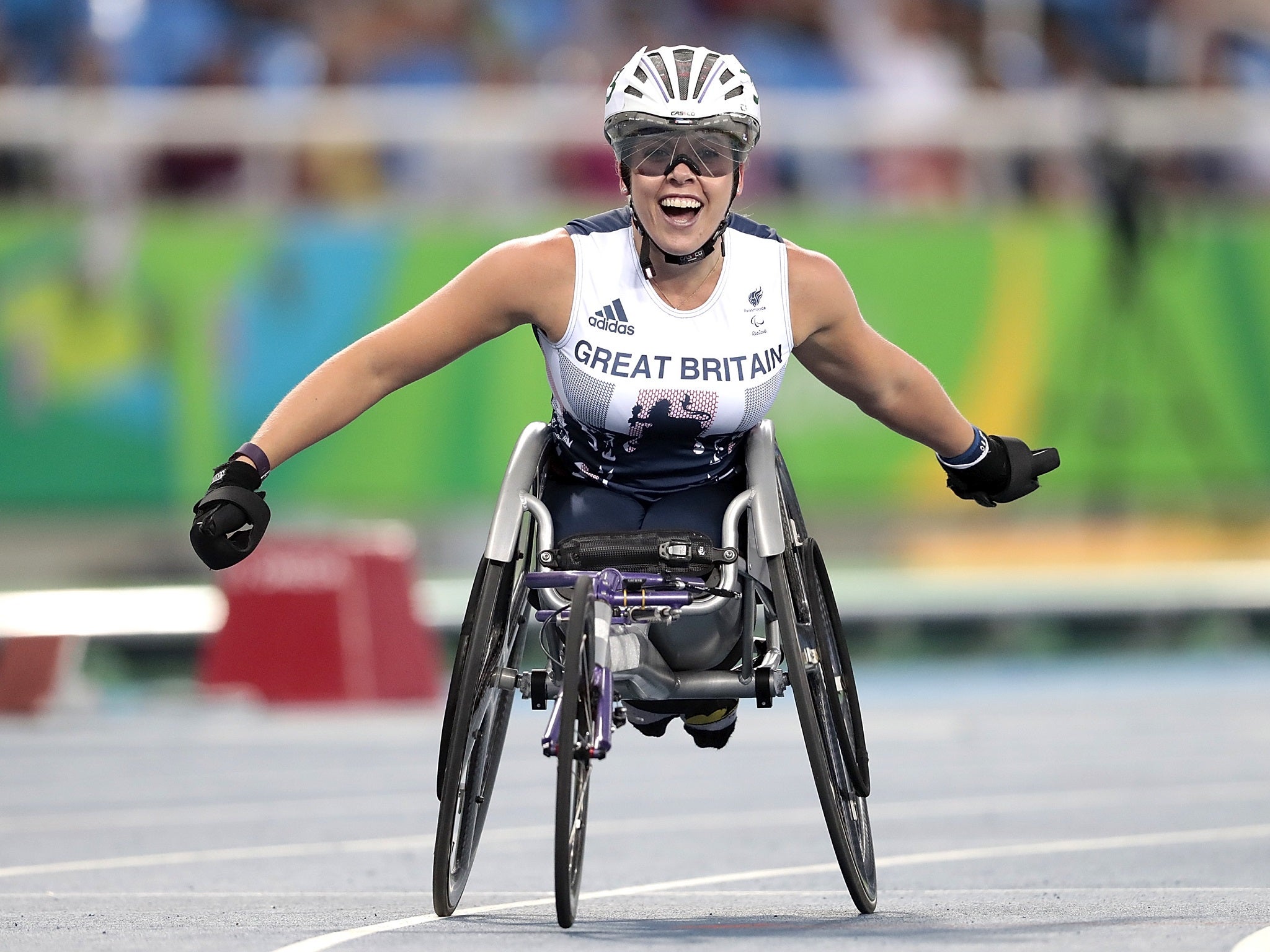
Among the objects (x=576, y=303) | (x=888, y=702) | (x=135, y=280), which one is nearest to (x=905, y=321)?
(x=888, y=702)

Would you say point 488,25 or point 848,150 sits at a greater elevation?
point 488,25

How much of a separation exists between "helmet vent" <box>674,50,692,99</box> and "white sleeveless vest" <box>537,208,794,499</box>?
39 centimetres

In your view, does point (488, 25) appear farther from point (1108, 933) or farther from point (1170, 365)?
point (1108, 933)

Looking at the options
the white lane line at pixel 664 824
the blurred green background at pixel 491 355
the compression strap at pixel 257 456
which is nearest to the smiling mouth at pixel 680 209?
the compression strap at pixel 257 456

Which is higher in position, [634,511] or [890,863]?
[634,511]

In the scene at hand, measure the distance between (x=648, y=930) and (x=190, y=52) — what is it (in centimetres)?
1345

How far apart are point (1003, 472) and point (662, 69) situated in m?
1.61

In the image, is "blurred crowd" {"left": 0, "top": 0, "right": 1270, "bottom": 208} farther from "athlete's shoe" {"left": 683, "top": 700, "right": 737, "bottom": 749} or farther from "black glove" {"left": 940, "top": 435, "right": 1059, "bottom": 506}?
"athlete's shoe" {"left": 683, "top": 700, "right": 737, "bottom": 749}

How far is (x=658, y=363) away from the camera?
6.08 metres

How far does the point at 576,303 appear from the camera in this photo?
241 inches

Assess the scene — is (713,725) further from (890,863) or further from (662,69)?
(662,69)

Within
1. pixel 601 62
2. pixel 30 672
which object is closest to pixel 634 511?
pixel 30 672

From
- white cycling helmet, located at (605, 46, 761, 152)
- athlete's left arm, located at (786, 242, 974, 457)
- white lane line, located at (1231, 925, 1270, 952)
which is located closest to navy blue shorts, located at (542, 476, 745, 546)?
athlete's left arm, located at (786, 242, 974, 457)

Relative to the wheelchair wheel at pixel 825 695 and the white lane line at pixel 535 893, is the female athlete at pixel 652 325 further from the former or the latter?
the white lane line at pixel 535 893
